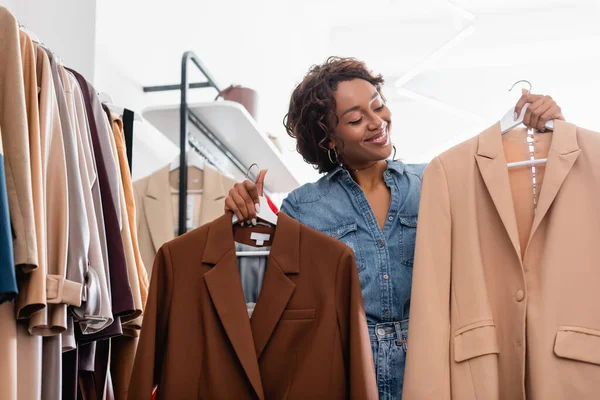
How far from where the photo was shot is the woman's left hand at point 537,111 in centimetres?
167

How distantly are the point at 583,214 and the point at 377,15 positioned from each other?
423cm

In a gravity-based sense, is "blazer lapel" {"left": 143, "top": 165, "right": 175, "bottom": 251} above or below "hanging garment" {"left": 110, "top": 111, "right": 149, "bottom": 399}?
above

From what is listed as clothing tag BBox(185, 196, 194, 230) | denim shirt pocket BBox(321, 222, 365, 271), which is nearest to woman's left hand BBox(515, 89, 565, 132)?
denim shirt pocket BBox(321, 222, 365, 271)

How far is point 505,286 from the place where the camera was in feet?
5.09

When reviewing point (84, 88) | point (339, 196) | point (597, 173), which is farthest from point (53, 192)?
point (597, 173)

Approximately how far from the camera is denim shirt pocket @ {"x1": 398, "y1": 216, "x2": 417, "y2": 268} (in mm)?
Result: 1747

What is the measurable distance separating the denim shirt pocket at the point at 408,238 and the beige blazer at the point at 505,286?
138 mm

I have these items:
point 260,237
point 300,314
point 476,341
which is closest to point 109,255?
point 260,237

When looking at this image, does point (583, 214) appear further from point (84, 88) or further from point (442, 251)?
point (84, 88)

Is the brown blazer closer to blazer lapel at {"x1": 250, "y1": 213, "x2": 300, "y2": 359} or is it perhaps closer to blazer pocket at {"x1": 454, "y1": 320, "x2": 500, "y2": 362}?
blazer lapel at {"x1": 250, "y1": 213, "x2": 300, "y2": 359}

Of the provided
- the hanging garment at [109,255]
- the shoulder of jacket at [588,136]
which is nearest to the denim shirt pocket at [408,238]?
the shoulder of jacket at [588,136]

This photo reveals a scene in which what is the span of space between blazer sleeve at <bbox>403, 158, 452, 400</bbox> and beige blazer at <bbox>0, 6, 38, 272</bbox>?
88 centimetres

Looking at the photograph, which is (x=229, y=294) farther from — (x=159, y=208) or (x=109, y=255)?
(x=159, y=208)

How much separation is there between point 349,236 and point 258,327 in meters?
0.39
